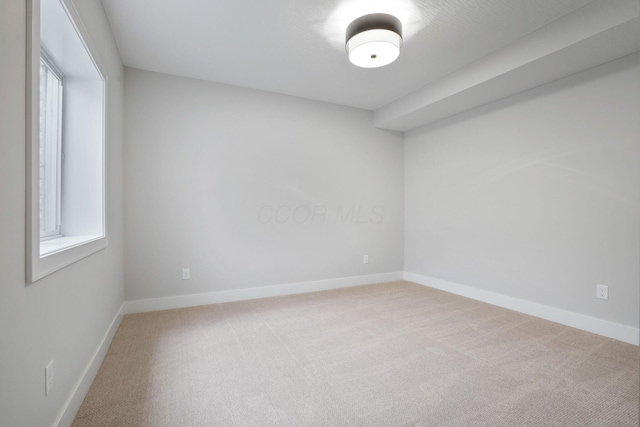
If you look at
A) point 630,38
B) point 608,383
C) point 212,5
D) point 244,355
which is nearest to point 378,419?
point 244,355

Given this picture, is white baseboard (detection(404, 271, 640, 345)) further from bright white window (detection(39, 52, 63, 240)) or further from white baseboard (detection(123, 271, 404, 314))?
bright white window (detection(39, 52, 63, 240))

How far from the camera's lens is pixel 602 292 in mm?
2545

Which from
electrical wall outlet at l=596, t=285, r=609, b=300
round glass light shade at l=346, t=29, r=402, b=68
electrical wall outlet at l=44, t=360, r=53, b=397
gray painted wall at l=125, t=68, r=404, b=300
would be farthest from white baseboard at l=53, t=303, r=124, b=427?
electrical wall outlet at l=596, t=285, r=609, b=300

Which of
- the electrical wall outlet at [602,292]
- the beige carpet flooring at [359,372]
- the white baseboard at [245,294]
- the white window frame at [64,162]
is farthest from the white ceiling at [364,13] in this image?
the white baseboard at [245,294]

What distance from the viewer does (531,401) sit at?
64.2 inches

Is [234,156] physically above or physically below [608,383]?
above

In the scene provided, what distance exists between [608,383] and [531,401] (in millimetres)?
610

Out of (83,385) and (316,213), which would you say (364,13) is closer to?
(316,213)

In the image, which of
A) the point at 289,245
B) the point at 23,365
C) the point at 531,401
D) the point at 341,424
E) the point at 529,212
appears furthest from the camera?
the point at 289,245

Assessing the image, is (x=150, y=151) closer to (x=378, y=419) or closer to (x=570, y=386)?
(x=378, y=419)

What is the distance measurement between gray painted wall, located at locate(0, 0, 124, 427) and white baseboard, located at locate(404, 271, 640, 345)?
147 inches

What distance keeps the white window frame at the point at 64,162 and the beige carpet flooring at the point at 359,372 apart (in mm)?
857

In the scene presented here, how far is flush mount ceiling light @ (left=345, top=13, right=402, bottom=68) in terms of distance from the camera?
219cm

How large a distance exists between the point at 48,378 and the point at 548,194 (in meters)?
3.88
